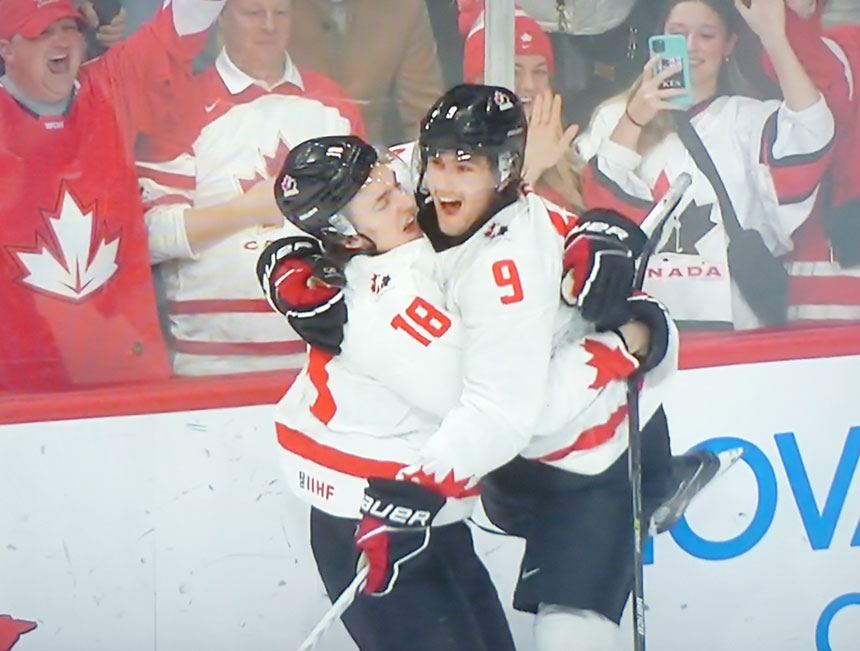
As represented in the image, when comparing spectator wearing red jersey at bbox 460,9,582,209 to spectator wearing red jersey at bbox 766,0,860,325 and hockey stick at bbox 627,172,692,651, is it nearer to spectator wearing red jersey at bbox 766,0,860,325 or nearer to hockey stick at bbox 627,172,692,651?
hockey stick at bbox 627,172,692,651

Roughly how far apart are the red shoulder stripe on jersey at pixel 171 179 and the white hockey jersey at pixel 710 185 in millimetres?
734

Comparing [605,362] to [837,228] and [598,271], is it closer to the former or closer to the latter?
[598,271]

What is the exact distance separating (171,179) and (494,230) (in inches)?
25.4

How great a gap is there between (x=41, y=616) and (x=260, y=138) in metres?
1.00

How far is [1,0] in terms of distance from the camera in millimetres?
2031

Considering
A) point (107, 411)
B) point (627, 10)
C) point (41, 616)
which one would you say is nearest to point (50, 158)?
point (107, 411)

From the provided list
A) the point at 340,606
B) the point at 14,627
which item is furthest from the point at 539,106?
the point at 14,627

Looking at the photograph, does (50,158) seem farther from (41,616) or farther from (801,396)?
(801,396)

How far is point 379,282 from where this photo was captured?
1.87m

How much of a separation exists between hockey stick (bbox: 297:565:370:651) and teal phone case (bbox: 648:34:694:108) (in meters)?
1.07

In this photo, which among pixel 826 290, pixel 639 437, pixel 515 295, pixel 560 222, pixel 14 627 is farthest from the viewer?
pixel 826 290

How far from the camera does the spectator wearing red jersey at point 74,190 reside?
205 cm

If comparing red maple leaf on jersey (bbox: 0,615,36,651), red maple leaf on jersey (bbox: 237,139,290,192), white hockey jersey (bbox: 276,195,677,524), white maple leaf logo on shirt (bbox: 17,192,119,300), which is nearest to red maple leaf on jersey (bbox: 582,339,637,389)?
white hockey jersey (bbox: 276,195,677,524)

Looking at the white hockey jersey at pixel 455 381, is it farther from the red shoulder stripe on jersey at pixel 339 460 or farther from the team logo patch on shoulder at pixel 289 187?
the team logo patch on shoulder at pixel 289 187
